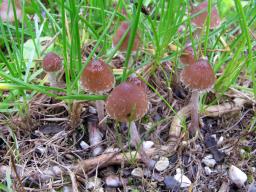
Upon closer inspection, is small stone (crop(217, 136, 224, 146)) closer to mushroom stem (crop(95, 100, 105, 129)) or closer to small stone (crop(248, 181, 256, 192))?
small stone (crop(248, 181, 256, 192))

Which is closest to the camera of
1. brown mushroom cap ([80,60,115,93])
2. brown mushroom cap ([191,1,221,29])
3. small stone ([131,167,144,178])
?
brown mushroom cap ([80,60,115,93])

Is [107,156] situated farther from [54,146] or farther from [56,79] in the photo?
[56,79]

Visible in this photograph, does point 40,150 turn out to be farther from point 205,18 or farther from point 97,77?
point 205,18

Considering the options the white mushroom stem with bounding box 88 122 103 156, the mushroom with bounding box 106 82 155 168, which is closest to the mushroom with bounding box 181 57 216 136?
the mushroom with bounding box 106 82 155 168

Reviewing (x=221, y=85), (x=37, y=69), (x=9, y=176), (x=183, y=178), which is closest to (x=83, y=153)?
(x=9, y=176)

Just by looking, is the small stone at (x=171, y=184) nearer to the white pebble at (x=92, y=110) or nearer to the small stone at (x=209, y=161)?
the small stone at (x=209, y=161)

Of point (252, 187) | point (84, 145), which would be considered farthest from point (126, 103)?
point (252, 187)
